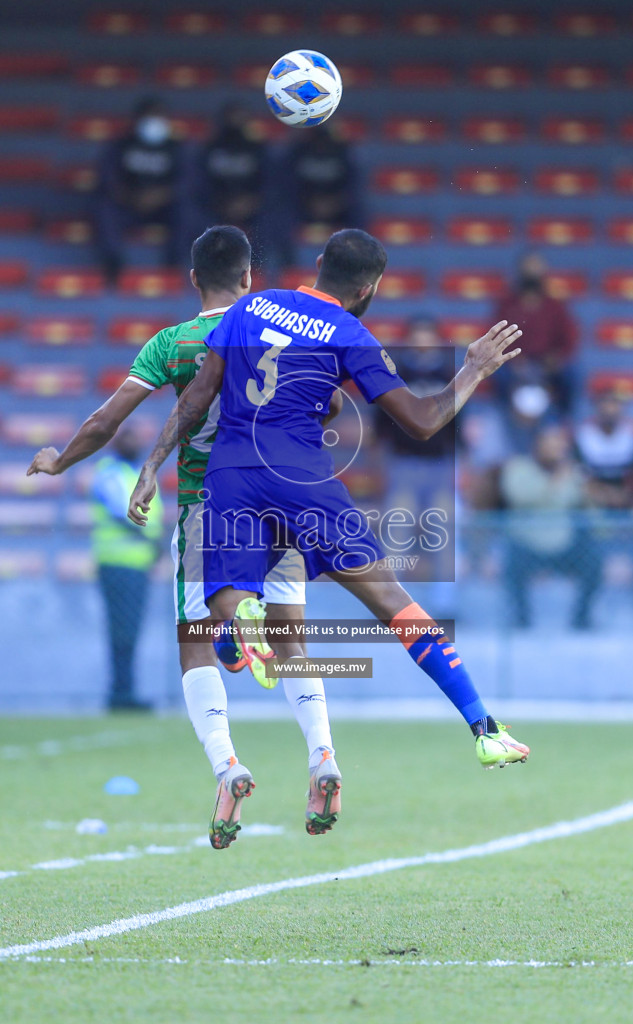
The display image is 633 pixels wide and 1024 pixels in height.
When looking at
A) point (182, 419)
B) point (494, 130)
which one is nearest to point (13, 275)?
→ point (494, 130)

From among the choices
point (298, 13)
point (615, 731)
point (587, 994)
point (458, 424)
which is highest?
point (298, 13)

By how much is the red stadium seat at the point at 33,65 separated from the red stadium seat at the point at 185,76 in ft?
4.12

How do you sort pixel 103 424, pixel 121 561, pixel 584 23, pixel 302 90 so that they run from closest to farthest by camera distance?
pixel 103 424, pixel 302 90, pixel 121 561, pixel 584 23

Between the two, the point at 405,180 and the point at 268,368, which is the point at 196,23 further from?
the point at 268,368

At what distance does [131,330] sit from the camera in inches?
629

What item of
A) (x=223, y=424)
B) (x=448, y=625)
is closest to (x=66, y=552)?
(x=448, y=625)

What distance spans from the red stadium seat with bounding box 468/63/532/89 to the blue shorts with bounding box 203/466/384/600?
13.5 meters

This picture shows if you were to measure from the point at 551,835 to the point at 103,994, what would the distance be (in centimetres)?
345

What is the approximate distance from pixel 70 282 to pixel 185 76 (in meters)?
3.21

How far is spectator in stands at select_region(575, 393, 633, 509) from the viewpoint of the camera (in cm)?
1255

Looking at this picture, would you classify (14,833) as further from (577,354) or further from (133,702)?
(577,354)

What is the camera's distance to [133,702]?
40.4 feet

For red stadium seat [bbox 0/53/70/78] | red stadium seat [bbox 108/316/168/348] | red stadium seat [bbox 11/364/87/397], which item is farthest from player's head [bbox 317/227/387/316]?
red stadium seat [bbox 0/53/70/78]

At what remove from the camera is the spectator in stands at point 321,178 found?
48.2ft
